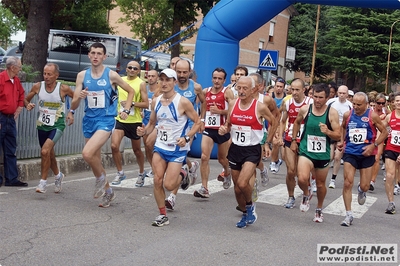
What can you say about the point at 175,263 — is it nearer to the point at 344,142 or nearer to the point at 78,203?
the point at 78,203

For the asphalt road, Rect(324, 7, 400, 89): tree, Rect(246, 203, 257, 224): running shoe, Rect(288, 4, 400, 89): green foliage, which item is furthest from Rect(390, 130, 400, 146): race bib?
Rect(324, 7, 400, 89): tree

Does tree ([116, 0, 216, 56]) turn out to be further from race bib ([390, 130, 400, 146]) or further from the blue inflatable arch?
race bib ([390, 130, 400, 146])

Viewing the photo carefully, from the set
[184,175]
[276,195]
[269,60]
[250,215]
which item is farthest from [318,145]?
[269,60]

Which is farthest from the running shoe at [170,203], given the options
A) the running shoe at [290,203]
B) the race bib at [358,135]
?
the race bib at [358,135]

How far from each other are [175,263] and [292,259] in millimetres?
1295

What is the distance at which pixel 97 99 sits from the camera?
9.12m

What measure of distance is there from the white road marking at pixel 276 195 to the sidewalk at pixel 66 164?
11.9ft

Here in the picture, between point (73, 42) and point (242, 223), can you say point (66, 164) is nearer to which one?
point (242, 223)

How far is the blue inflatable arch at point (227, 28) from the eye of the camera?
586 inches

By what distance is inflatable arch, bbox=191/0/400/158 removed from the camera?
1489 centimetres

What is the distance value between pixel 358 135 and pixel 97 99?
370cm

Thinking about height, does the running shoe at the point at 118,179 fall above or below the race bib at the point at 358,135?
below

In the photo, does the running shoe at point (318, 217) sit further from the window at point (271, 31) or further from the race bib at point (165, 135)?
the window at point (271, 31)

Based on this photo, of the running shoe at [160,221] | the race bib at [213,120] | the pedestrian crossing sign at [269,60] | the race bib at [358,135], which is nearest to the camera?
the running shoe at [160,221]
